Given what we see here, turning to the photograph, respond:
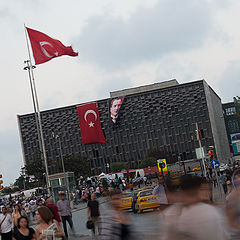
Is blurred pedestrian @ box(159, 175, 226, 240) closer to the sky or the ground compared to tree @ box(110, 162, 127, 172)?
closer to the ground

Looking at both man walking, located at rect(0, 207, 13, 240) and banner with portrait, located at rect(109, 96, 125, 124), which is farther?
banner with portrait, located at rect(109, 96, 125, 124)

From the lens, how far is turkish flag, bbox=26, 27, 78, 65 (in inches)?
993

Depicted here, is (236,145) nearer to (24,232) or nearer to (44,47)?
(44,47)

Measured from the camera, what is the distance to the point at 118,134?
449ft

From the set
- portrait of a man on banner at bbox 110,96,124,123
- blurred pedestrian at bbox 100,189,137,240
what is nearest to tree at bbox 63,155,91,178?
portrait of a man on banner at bbox 110,96,124,123

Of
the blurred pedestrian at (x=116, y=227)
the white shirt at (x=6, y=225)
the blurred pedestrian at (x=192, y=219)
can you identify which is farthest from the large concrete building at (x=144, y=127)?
the blurred pedestrian at (x=192, y=219)

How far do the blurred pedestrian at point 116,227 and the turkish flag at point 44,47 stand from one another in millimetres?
18406

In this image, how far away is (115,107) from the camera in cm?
Answer: 13262

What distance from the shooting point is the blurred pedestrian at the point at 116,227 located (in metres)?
7.08

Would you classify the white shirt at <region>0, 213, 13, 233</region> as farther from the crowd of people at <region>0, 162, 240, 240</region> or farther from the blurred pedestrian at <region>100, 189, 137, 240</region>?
the blurred pedestrian at <region>100, 189, 137, 240</region>

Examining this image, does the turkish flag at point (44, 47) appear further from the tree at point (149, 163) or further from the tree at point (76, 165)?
the tree at point (149, 163)

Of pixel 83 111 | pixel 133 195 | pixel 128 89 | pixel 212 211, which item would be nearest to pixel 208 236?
pixel 212 211

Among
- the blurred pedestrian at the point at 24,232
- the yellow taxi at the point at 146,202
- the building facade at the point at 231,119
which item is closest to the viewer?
the blurred pedestrian at the point at 24,232

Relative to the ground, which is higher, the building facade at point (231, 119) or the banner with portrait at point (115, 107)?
the banner with portrait at point (115, 107)
